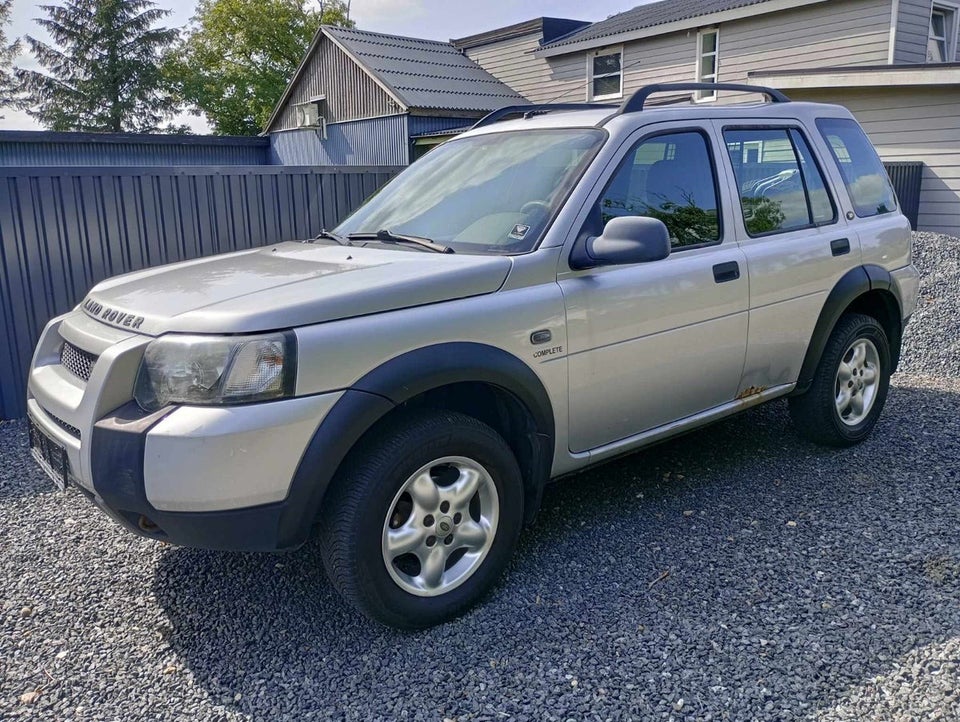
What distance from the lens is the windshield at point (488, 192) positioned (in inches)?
140

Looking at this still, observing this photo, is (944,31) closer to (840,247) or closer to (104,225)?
(840,247)

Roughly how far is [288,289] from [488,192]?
1.22m

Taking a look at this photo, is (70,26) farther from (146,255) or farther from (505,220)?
(505,220)

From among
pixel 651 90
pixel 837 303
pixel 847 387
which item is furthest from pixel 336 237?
pixel 847 387

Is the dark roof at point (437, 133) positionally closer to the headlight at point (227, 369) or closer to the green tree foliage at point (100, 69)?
the headlight at point (227, 369)

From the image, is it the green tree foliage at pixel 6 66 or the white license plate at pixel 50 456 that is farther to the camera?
the green tree foliage at pixel 6 66

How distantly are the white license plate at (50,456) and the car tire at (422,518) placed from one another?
991 millimetres

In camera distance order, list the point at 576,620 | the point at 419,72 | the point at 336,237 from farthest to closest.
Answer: the point at 419,72 → the point at 336,237 → the point at 576,620

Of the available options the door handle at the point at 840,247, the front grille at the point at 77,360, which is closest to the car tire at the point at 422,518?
the front grille at the point at 77,360

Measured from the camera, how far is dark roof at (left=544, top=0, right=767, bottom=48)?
1853cm

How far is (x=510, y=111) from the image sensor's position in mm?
4668

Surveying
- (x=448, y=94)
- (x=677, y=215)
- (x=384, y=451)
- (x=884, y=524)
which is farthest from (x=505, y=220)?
(x=448, y=94)

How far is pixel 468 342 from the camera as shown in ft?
10.2

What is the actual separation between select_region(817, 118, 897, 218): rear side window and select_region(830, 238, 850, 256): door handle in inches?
12.9
